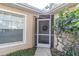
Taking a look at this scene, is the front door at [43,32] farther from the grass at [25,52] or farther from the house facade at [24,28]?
the grass at [25,52]

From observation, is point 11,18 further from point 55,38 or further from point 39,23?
point 55,38

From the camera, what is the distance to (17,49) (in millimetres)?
4625

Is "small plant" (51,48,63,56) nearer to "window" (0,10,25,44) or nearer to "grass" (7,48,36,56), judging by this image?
"grass" (7,48,36,56)

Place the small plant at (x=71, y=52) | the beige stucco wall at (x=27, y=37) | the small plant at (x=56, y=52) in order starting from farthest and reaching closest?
the beige stucco wall at (x=27, y=37) < the small plant at (x=56, y=52) < the small plant at (x=71, y=52)

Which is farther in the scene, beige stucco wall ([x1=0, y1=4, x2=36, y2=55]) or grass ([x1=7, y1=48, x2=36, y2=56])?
beige stucco wall ([x1=0, y1=4, x2=36, y2=55])

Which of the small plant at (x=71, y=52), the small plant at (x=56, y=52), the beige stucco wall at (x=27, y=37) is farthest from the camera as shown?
the beige stucco wall at (x=27, y=37)

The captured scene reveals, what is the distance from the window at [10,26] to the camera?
4727mm

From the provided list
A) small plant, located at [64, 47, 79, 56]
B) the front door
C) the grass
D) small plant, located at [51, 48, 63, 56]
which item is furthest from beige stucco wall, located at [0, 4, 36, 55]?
small plant, located at [64, 47, 79, 56]

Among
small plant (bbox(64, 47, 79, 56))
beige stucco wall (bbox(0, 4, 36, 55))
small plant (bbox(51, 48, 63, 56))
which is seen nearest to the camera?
small plant (bbox(64, 47, 79, 56))

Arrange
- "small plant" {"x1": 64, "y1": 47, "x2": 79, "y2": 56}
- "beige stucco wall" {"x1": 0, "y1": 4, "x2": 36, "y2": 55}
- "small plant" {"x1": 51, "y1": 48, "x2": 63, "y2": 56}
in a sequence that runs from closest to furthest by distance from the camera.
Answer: "small plant" {"x1": 64, "y1": 47, "x2": 79, "y2": 56} < "small plant" {"x1": 51, "y1": 48, "x2": 63, "y2": 56} < "beige stucco wall" {"x1": 0, "y1": 4, "x2": 36, "y2": 55}

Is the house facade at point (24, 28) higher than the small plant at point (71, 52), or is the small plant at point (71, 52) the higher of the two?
the house facade at point (24, 28)

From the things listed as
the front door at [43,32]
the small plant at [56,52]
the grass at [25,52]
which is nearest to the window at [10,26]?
the grass at [25,52]

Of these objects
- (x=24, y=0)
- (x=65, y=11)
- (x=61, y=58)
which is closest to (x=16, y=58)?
(x=61, y=58)

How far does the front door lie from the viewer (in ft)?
14.9
